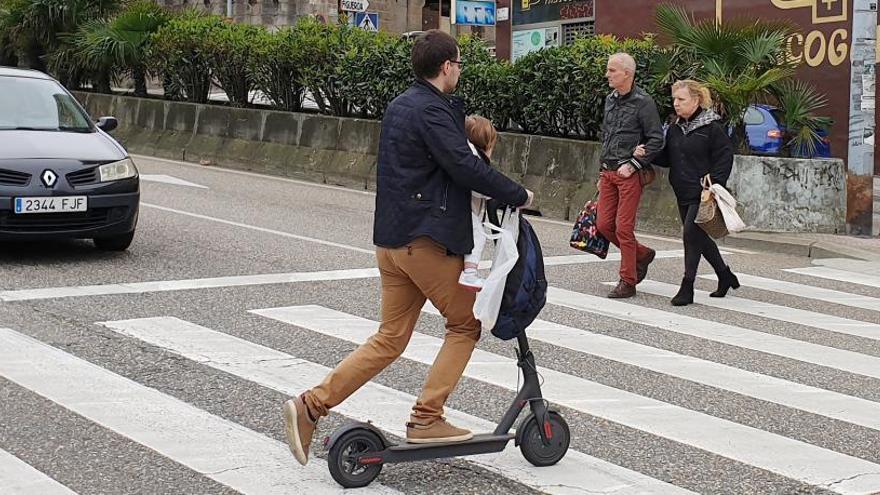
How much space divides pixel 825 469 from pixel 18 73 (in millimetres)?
9065

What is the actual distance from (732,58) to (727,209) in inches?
197

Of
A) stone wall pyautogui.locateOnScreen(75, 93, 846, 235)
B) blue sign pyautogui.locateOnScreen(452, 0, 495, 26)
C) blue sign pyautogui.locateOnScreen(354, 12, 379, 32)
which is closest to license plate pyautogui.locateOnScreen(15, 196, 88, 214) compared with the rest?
stone wall pyautogui.locateOnScreen(75, 93, 846, 235)

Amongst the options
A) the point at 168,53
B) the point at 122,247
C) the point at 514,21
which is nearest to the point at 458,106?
the point at 122,247

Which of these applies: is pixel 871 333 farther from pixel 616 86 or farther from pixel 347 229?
pixel 347 229

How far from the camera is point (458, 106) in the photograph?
5387mm

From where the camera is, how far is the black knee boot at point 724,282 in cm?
1014

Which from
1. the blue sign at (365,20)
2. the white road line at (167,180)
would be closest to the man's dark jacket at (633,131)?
the white road line at (167,180)

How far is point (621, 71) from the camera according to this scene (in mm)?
9992

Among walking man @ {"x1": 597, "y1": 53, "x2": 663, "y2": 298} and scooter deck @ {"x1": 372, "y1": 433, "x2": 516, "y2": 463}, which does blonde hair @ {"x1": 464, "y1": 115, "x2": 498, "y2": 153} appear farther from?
walking man @ {"x1": 597, "y1": 53, "x2": 663, "y2": 298}

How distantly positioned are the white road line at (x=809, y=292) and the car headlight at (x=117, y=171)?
492 centimetres

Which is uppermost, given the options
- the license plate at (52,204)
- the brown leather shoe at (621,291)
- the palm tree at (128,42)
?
the palm tree at (128,42)

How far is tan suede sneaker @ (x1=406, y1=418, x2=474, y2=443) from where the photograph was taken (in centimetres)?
529

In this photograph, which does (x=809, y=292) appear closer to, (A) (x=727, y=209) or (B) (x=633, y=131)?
(A) (x=727, y=209)

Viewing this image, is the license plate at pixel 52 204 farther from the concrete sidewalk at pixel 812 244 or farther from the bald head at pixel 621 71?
the concrete sidewalk at pixel 812 244
